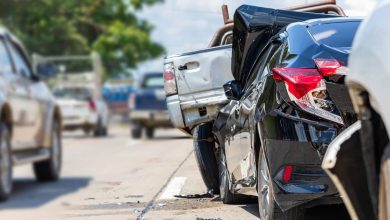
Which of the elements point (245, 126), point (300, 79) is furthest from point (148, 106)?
point (300, 79)

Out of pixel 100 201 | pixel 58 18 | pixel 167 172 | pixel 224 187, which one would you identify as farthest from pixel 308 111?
pixel 58 18

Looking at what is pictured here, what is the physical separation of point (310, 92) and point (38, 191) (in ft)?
29.5

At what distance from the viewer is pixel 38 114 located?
15750 mm

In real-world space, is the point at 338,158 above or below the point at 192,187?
above

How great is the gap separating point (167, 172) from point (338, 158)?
26.7 ft

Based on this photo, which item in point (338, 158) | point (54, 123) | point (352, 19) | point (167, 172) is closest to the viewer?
point (338, 158)

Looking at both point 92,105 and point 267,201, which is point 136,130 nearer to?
point 92,105

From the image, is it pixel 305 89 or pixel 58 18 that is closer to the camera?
pixel 305 89

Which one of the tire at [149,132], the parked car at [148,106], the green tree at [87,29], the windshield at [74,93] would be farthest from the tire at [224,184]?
the green tree at [87,29]

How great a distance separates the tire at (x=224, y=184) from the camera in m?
9.50

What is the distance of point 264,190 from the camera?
7.78 meters

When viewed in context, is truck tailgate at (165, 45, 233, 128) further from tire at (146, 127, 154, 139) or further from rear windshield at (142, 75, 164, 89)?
tire at (146, 127, 154, 139)

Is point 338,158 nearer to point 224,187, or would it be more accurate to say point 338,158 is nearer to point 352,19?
point 352,19

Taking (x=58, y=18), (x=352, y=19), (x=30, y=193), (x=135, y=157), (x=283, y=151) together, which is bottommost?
(x=58, y=18)
